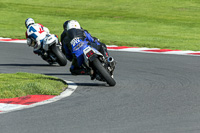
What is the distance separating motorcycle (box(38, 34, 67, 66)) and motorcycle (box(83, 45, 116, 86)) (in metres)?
3.94

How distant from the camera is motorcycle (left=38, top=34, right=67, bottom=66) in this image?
562 inches

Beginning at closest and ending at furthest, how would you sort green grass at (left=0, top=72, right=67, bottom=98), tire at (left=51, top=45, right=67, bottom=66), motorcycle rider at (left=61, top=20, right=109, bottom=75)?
green grass at (left=0, top=72, right=67, bottom=98)
motorcycle rider at (left=61, top=20, right=109, bottom=75)
tire at (left=51, top=45, right=67, bottom=66)

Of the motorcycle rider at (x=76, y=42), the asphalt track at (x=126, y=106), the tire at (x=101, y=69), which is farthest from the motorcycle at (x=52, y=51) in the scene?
the tire at (x=101, y=69)

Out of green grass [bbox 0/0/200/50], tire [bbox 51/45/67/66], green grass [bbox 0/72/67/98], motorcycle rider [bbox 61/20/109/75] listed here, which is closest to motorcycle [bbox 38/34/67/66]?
tire [bbox 51/45/67/66]

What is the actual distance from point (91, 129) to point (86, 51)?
3709mm

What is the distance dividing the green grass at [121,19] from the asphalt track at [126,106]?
662cm

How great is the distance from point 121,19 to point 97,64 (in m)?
19.7

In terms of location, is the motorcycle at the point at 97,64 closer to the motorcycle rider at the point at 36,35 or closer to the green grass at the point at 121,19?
the motorcycle rider at the point at 36,35

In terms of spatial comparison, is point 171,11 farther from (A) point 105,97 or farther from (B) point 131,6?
(A) point 105,97

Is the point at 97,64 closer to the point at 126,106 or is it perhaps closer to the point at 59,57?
the point at 126,106

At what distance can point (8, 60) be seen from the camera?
1552 centimetres

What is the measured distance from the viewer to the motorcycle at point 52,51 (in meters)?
14.3

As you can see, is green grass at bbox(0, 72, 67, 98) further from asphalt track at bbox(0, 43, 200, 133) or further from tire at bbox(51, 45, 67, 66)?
tire at bbox(51, 45, 67, 66)

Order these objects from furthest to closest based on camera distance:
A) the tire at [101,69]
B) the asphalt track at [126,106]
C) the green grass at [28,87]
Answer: the tire at [101,69] → the green grass at [28,87] → the asphalt track at [126,106]
